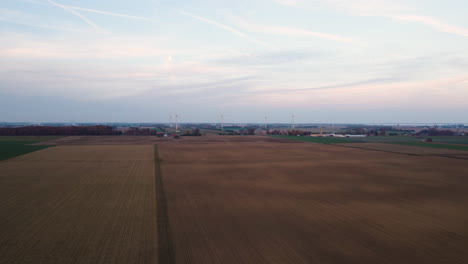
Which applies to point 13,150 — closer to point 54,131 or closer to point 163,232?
point 163,232

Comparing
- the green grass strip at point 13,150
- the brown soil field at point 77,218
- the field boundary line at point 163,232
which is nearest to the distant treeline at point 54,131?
the green grass strip at point 13,150

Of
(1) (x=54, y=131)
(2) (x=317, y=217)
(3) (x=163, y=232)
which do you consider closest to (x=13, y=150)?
(3) (x=163, y=232)

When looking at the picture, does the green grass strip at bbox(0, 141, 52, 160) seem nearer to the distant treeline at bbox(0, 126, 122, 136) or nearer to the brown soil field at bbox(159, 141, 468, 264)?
the brown soil field at bbox(159, 141, 468, 264)

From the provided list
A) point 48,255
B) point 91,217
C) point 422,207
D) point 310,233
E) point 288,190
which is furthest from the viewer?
point 288,190

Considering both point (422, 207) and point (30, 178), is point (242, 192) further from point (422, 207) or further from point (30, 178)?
point (30, 178)

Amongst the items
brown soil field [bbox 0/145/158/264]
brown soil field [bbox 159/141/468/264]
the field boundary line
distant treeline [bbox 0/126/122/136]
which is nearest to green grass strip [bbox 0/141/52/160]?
brown soil field [bbox 0/145/158/264]

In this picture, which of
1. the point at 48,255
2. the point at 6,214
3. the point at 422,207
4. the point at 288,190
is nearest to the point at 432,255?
the point at 422,207
